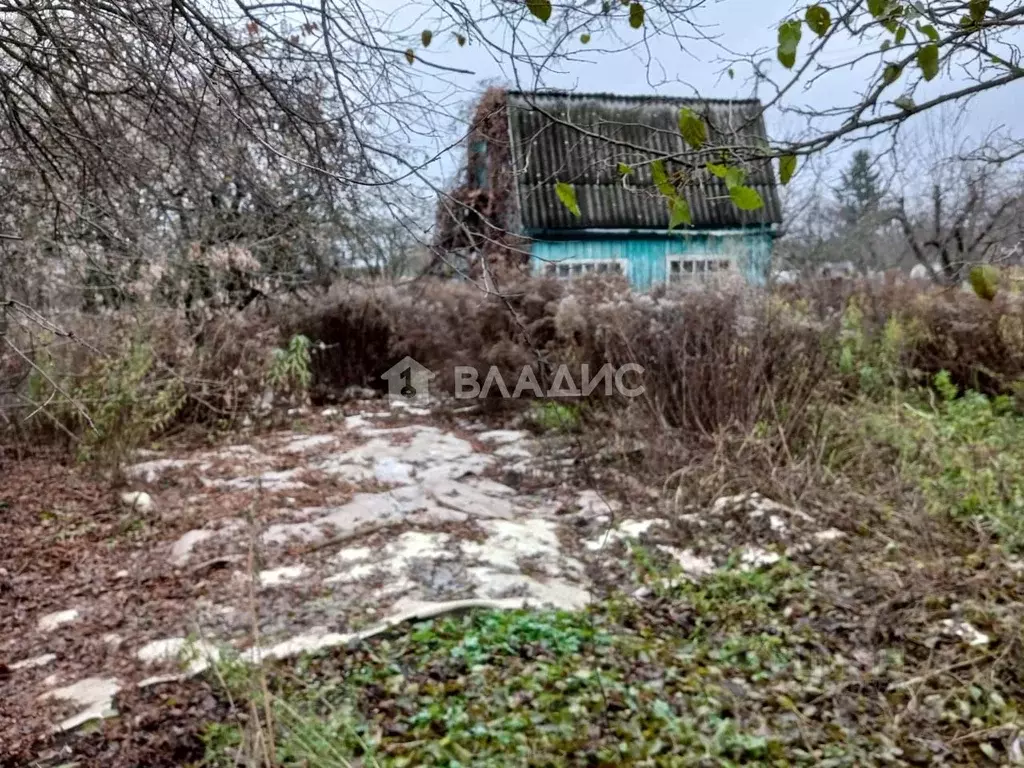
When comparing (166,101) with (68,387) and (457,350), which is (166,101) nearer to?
(68,387)

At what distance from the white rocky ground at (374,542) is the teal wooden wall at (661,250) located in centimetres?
218

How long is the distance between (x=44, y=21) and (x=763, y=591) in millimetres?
3600

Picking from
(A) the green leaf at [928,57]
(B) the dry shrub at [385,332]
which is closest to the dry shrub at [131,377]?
(B) the dry shrub at [385,332]

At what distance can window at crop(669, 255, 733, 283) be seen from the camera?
6.40m

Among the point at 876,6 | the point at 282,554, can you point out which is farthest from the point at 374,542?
the point at 876,6

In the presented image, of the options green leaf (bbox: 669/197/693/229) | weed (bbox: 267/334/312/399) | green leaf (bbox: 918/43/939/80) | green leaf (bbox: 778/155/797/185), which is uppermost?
green leaf (bbox: 918/43/939/80)

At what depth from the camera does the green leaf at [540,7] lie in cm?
151

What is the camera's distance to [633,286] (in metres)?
6.68

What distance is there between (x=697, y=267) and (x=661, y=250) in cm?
541

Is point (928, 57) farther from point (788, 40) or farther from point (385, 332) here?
point (385, 332)

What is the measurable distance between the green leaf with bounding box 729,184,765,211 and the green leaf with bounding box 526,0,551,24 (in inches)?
21.5

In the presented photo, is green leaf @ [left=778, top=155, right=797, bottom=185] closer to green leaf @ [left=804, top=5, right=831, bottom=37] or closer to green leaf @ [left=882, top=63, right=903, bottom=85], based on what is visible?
green leaf @ [left=804, top=5, right=831, bottom=37]

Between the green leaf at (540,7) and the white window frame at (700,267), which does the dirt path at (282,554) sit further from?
the white window frame at (700,267)

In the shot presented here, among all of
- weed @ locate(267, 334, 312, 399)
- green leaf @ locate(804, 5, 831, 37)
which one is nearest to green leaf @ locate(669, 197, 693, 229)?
green leaf @ locate(804, 5, 831, 37)
